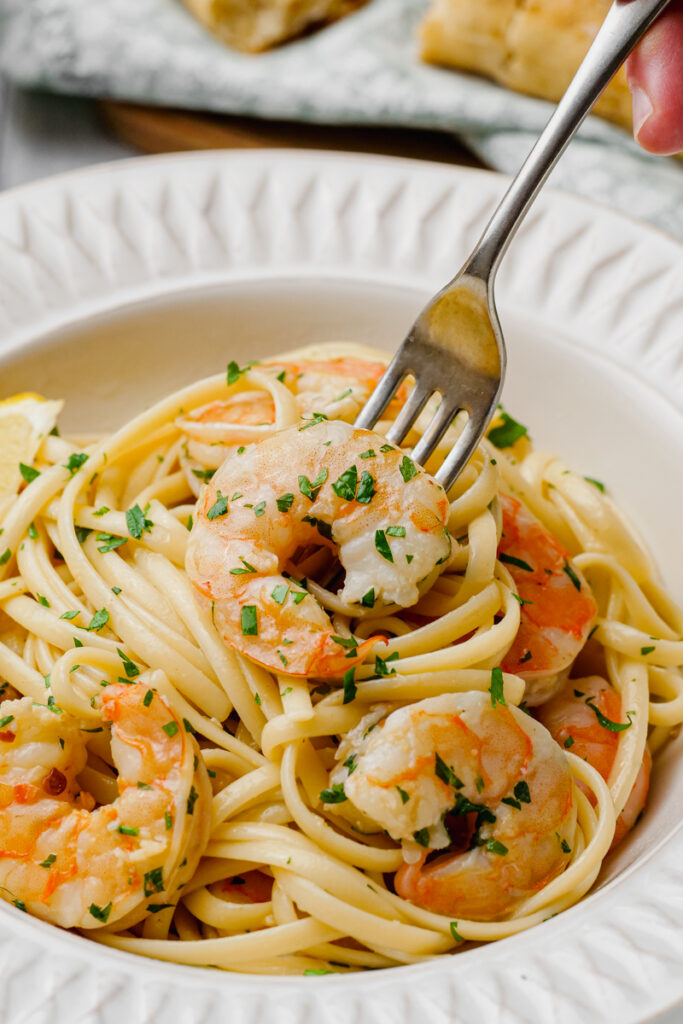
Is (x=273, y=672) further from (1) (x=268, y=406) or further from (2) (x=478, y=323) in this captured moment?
(2) (x=478, y=323)

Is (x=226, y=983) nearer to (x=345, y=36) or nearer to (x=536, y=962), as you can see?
(x=536, y=962)

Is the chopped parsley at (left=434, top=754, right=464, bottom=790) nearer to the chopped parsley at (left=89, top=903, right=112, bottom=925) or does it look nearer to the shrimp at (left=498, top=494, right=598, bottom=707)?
the shrimp at (left=498, top=494, right=598, bottom=707)

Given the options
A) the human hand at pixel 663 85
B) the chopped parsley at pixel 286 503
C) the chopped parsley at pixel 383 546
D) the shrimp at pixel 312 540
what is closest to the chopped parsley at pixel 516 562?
the shrimp at pixel 312 540

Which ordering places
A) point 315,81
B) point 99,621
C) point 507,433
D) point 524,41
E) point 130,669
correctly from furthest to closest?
point 315,81 < point 524,41 < point 507,433 < point 99,621 < point 130,669

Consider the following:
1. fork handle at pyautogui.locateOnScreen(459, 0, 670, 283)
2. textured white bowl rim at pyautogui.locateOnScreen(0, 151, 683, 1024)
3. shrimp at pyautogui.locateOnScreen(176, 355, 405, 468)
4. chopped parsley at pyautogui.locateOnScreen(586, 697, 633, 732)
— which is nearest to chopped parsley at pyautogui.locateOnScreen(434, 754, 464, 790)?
chopped parsley at pyautogui.locateOnScreen(586, 697, 633, 732)

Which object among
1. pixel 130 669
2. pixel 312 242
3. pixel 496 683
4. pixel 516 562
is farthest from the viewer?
pixel 312 242

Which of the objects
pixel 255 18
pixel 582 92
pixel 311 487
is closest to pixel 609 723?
pixel 311 487
